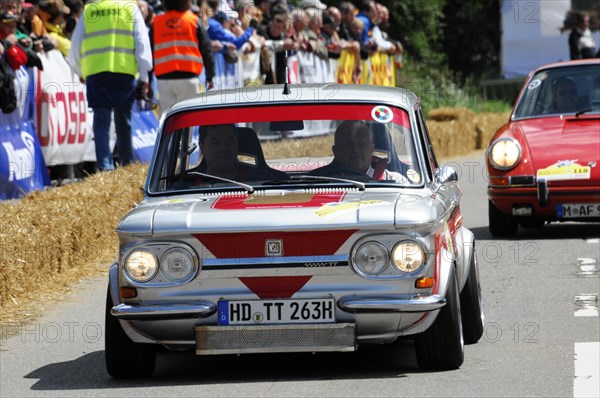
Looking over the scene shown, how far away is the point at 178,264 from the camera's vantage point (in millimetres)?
6945

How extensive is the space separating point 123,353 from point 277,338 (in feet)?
2.69

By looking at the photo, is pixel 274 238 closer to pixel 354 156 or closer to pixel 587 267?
pixel 354 156

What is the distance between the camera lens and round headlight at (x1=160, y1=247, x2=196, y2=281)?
6.93 meters

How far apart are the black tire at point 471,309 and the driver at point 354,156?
2.61 feet

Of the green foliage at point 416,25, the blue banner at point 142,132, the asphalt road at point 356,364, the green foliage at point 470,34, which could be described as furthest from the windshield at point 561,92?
the green foliage at point 470,34

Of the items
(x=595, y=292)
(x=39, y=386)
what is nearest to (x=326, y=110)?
(x=39, y=386)

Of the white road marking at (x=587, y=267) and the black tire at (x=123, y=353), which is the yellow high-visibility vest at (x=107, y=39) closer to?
the white road marking at (x=587, y=267)

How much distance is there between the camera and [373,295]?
22.4 feet

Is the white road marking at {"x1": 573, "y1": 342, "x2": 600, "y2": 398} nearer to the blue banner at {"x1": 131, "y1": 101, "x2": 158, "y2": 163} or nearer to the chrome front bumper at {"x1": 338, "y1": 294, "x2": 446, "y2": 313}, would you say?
the chrome front bumper at {"x1": 338, "y1": 294, "x2": 446, "y2": 313}

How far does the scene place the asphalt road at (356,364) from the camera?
6926 millimetres

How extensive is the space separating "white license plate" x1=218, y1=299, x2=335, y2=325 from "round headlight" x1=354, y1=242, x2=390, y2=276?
0.69ft

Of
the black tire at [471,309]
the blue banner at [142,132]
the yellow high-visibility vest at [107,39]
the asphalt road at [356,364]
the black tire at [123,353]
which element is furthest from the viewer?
the blue banner at [142,132]

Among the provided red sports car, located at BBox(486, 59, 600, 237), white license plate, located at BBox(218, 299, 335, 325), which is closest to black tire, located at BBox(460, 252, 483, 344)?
white license plate, located at BBox(218, 299, 335, 325)

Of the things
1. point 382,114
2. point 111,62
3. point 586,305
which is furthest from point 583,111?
point 382,114
